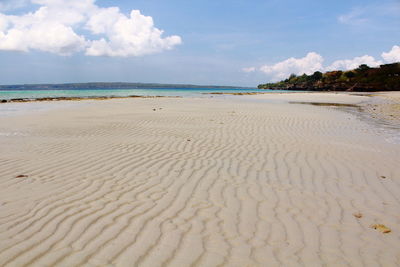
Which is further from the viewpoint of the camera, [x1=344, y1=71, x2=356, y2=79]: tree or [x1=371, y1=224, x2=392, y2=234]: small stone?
[x1=344, y1=71, x2=356, y2=79]: tree

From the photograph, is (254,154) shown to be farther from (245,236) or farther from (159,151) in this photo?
(245,236)

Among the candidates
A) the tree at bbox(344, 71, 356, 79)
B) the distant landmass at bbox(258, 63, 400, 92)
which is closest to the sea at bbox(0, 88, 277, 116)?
the distant landmass at bbox(258, 63, 400, 92)

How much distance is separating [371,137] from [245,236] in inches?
Answer: 336

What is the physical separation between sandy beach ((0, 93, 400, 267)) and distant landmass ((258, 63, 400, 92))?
230 feet

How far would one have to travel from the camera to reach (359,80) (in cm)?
7569

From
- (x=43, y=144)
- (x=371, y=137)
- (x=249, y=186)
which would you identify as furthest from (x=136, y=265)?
(x=371, y=137)

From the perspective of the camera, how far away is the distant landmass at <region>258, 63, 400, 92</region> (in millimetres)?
67812

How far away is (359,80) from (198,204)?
3300 inches

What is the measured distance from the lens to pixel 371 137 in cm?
1001

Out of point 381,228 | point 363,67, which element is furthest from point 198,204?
point 363,67

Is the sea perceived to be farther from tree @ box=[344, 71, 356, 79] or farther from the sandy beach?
tree @ box=[344, 71, 356, 79]

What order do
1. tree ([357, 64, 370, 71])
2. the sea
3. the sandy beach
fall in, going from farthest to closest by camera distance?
tree ([357, 64, 370, 71]), the sea, the sandy beach

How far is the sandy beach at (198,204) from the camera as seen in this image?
3.07 metres

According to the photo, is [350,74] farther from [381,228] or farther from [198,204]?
[198,204]
